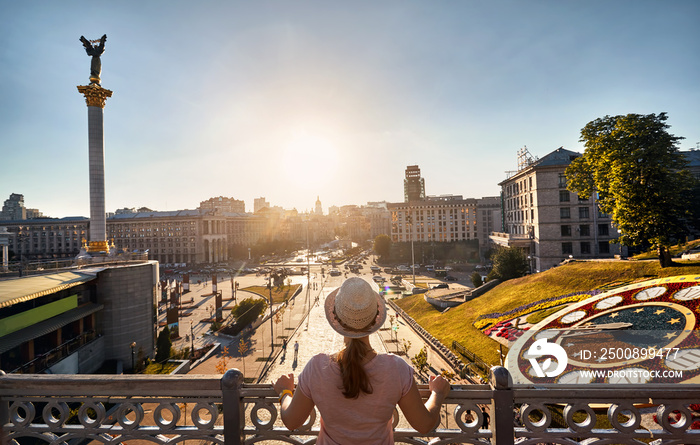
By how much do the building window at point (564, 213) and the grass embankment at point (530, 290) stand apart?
19.6 m

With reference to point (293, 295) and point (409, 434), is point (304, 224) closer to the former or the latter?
point (293, 295)

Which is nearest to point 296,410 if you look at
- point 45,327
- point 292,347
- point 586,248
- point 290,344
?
point 45,327

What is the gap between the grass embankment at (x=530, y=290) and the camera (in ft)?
70.7

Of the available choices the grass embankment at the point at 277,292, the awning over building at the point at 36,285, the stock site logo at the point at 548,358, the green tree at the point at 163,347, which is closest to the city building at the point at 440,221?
the grass embankment at the point at 277,292

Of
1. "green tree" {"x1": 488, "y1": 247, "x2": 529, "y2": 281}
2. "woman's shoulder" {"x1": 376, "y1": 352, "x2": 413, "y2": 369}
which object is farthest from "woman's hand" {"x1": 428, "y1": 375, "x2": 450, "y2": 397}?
"green tree" {"x1": 488, "y1": 247, "x2": 529, "y2": 281}

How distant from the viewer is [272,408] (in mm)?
3957

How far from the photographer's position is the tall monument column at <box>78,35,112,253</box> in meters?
34.5

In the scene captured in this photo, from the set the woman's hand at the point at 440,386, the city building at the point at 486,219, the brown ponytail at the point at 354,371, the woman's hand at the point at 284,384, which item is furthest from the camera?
the city building at the point at 486,219

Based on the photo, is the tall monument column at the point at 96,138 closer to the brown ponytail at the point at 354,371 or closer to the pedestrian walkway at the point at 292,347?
the pedestrian walkway at the point at 292,347

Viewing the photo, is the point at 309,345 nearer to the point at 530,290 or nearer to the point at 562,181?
the point at 530,290

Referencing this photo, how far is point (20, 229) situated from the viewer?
371ft

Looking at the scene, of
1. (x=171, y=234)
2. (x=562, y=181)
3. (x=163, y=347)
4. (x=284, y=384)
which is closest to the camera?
(x=284, y=384)

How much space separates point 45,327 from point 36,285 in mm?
2680

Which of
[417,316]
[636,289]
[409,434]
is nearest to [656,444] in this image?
[409,434]
